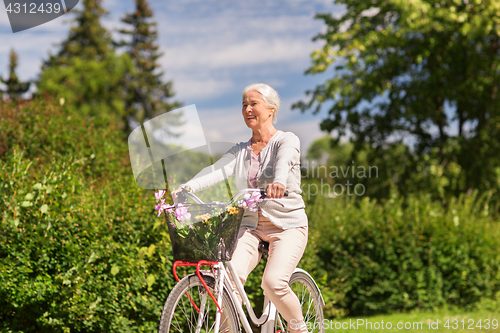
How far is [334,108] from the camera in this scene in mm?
11406

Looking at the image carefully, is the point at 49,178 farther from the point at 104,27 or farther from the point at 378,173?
the point at 104,27

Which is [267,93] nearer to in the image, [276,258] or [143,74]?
[276,258]

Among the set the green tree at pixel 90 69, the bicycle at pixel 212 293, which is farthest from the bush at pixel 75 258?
the green tree at pixel 90 69

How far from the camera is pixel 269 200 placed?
2719 mm

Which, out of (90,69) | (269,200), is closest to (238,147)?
(269,200)

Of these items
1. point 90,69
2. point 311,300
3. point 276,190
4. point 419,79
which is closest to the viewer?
point 276,190

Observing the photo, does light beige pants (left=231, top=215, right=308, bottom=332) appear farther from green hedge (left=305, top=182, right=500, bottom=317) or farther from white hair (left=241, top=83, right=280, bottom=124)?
green hedge (left=305, top=182, right=500, bottom=317)

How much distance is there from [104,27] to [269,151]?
3313 centimetres

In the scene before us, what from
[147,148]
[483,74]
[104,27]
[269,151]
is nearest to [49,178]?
[147,148]

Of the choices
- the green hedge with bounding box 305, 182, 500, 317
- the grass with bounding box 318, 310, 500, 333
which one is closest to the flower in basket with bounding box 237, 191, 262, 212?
the grass with bounding box 318, 310, 500, 333

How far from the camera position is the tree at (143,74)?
1297 inches

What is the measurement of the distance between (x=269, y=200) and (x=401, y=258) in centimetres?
439

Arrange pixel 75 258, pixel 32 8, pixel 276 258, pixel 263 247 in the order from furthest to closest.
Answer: pixel 32 8, pixel 75 258, pixel 263 247, pixel 276 258

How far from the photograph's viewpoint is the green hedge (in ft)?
20.8
